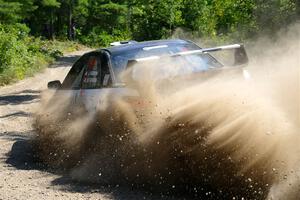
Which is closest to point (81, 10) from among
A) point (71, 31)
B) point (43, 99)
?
point (71, 31)

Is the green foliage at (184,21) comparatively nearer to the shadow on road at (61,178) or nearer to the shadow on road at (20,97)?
the shadow on road at (20,97)

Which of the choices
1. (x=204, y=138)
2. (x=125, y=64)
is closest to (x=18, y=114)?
(x=125, y=64)

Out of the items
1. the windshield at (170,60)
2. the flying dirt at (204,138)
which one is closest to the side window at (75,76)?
the windshield at (170,60)

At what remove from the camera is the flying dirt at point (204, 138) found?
4523 mm

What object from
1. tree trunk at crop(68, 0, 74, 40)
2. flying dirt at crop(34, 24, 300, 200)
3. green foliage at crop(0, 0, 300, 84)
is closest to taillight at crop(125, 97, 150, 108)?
flying dirt at crop(34, 24, 300, 200)

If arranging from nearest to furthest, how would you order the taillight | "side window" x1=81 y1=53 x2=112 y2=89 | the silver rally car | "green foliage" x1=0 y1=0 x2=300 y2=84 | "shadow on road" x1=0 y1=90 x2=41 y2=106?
the taillight
the silver rally car
"side window" x1=81 y1=53 x2=112 y2=89
"green foliage" x1=0 y1=0 x2=300 y2=84
"shadow on road" x1=0 y1=90 x2=41 y2=106

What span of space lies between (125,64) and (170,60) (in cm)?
61

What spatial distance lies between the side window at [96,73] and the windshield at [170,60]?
146 mm

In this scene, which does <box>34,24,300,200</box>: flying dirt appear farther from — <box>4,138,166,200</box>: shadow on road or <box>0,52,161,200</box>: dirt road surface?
<box>0,52,161,200</box>: dirt road surface

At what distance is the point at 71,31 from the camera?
54.0 m

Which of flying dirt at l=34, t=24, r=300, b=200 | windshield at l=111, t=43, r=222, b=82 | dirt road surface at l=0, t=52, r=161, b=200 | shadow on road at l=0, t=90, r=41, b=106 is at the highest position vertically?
windshield at l=111, t=43, r=222, b=82

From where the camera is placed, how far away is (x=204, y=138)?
4.95 m

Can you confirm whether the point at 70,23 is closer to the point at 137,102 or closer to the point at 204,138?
the point at 137,102

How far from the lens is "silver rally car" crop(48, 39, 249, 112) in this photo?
20.3ft
